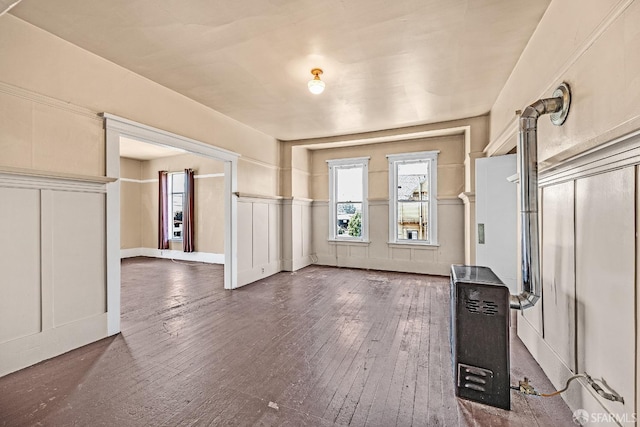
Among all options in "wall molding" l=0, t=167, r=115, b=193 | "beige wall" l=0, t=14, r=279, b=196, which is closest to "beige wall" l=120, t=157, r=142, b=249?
"beige wall" l=0, t=14, r=279, b=196

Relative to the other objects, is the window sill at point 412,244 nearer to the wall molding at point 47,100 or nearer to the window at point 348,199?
the window at point 348,199

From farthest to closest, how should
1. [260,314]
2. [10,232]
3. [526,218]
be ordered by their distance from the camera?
1. [260,314]
2. [10,232]
3. [526,218]

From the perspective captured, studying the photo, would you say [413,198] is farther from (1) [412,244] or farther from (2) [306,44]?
(2) [306,44]

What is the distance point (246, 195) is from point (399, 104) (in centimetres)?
292

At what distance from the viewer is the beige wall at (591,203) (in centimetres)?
133

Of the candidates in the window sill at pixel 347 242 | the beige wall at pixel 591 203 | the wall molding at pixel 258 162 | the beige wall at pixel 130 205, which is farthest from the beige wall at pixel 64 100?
the beige wall at pixel 130 205

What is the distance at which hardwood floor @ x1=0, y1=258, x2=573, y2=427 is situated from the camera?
182 centimetres

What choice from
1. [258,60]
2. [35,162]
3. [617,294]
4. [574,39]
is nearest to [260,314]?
[35,162]

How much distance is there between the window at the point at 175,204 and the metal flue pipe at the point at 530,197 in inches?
316

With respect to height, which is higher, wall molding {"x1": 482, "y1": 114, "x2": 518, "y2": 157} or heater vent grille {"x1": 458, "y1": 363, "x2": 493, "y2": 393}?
wall molding {"x1": 482, "y1": 114, "x2": 518, "y2": 157}

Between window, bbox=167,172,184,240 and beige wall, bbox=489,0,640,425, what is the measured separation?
26.5 ft

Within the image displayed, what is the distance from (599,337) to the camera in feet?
5.08

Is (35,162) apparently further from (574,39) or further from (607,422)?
(607,422)

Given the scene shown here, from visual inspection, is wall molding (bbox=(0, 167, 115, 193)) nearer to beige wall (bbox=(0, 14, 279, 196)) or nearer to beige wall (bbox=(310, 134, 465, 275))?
beige wall (bbox=(0, 14, 279, 196))
